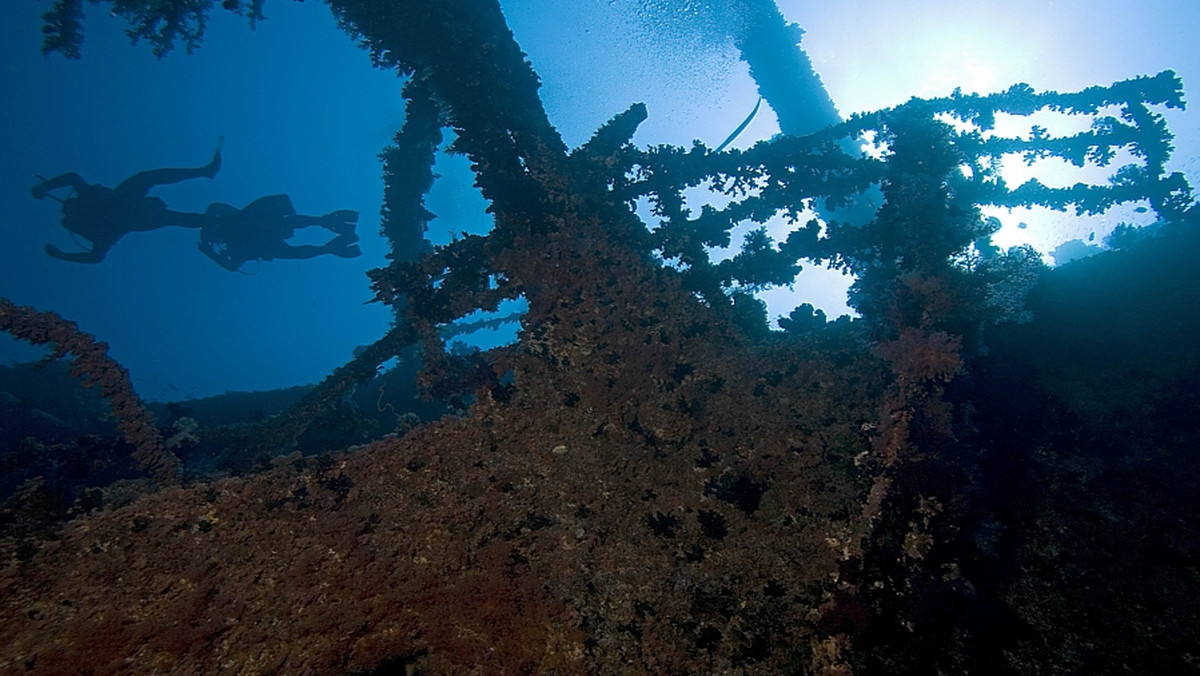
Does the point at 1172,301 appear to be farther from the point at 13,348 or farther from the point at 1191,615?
the point at 13,348

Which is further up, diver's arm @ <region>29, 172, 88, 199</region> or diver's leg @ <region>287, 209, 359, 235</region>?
diver's arm @ <region>29, 172, 88, 199</region>

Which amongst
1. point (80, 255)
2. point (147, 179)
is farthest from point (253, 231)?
point (80, 255)

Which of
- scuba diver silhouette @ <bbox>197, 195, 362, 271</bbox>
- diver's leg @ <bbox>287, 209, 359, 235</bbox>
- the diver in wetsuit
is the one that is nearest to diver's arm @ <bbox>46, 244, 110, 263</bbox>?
the diver in wetsuit

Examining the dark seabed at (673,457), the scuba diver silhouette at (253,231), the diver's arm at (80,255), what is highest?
the scuba diver silhouette at (253,231)

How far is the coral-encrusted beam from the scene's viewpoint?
163 inches

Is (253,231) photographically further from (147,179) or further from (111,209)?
(111,209)

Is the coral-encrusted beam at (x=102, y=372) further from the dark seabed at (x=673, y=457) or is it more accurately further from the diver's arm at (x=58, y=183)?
the diver's arm at (x=58, y=183)

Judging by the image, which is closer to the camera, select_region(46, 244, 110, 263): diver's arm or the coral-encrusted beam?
the coral-encrusted beam

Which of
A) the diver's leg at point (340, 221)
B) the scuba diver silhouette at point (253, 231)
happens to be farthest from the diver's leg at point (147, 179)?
the diver's leg at point (340, 221)

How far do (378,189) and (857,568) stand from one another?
127093 mm

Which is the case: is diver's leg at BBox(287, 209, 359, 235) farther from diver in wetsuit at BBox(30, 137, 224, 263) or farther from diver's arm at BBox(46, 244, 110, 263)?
diver's arm at BBox(46, 244, 110, 263)

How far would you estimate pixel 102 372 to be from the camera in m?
4.32

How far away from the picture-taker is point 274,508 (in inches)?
116

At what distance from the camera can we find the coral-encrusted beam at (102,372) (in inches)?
163
